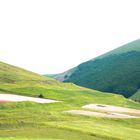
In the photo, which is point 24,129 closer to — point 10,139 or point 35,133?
point 35,133

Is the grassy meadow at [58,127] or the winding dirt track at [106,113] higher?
the winding dirt track at [106,113]

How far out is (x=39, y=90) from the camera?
120 metres

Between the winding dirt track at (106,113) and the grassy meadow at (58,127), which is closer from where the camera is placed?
the grassy meadow at (58,127)

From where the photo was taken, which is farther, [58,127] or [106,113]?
[106,113]

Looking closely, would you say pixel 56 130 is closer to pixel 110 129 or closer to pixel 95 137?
pixel 95 137

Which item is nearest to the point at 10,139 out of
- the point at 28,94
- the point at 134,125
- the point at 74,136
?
the point at 74,136

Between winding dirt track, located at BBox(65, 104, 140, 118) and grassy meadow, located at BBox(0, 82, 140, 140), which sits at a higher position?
winding dirt track, located at BBox(65, 104, 140, 118)

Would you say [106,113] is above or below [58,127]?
above

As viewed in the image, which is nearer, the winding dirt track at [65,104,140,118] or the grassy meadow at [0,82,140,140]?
the grassy meadow at [0,82,140,140]

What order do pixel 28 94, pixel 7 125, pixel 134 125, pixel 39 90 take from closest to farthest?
pixel 7 125
pixel 134 125
pixel 28 94
pixel 39 90

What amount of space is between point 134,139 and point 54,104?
1434 inches

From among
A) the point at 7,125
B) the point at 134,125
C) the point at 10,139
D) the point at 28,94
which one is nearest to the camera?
the point at 10,139

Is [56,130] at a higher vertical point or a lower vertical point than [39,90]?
lower

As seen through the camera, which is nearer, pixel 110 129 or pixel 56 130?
pixel 56 130
